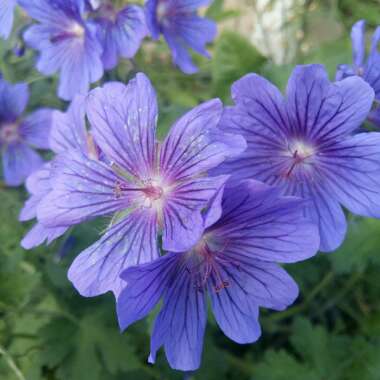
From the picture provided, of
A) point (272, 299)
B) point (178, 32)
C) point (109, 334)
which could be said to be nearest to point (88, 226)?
point (109, 334)

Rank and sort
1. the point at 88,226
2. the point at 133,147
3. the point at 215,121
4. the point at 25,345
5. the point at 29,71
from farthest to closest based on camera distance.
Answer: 1. the point at 29,71
2. the point at 25,345
3. the point at 88,226
4. the point at 133,147
5. the point at 215,121

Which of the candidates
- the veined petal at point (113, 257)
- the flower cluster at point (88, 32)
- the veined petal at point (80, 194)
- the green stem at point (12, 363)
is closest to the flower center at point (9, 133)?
the flower cluster at point (88, 32)

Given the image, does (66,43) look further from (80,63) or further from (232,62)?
(232,62)

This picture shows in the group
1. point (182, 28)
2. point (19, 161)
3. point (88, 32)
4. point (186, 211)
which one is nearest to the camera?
point (186, 211)

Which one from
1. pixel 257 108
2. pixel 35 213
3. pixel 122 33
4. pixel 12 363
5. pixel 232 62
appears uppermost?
pixel 257 108

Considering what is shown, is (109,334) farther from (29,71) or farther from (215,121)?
(29,71)

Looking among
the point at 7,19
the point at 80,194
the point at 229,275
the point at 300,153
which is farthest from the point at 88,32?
the point at 229,275

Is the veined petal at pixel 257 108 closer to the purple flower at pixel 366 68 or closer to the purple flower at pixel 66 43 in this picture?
the purple flower at pixel 366 68
